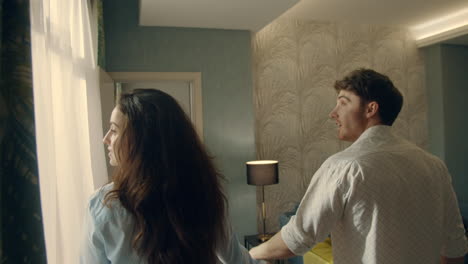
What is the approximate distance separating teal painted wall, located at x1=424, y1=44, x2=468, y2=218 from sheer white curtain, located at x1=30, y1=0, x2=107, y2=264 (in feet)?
13.0

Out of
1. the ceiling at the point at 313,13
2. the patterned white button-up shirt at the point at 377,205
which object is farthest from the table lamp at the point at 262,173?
the patterned white button-up shirt at the point at 377,205

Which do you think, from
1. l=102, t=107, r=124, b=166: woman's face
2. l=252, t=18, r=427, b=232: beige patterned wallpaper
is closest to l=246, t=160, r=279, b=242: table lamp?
l=252, t=18, r=427, b=232: beige patterned wallpaper

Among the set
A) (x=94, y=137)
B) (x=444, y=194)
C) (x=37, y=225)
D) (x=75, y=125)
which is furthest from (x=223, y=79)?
(x=37, y=225)

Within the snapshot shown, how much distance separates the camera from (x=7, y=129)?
0.65 meters

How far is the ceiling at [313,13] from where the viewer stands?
Answer: 2.72m

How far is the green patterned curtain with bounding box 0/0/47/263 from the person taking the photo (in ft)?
2.16

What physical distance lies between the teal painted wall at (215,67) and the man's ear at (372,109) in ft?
7.17

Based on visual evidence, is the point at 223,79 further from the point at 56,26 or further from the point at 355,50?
the point at 56,26

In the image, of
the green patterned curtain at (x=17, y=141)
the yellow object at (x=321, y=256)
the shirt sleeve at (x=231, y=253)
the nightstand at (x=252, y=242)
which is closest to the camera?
the green patterned curtain at (x=17, y=141)

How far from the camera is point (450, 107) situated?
443 cm

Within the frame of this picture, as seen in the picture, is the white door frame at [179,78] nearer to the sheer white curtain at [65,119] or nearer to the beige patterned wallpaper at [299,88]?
the beige patterned wallpaper at [299,88]

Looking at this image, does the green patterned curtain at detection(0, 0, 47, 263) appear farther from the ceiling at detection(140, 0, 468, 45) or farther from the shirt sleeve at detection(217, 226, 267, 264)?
the ceiling at detection(140, 0, 468, 45)

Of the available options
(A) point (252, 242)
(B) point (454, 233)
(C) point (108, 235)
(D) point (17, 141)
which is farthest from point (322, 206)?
(A) point (252, 242)

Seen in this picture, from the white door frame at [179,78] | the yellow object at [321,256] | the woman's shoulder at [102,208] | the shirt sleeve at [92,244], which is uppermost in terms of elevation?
the white door frame at [179,78]
